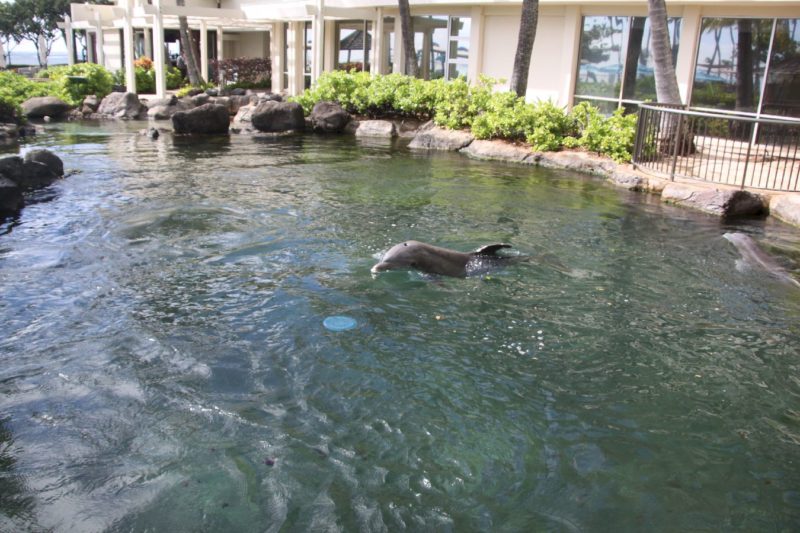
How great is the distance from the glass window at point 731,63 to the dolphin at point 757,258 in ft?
28.0

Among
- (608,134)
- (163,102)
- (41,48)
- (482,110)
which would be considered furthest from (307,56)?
(41,48)

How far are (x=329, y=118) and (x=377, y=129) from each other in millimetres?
1620

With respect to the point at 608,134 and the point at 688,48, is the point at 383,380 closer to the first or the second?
the point at 608,134

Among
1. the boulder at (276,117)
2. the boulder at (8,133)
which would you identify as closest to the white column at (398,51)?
the boulder at (276,117)

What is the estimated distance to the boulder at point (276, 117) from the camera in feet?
72.3

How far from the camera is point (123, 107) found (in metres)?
25.9

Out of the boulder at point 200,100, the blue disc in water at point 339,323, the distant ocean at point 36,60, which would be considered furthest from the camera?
the distant ocean at point 36,60

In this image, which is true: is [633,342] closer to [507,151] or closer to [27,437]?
[27,437]

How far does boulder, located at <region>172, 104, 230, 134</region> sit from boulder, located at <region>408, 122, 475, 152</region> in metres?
6.47

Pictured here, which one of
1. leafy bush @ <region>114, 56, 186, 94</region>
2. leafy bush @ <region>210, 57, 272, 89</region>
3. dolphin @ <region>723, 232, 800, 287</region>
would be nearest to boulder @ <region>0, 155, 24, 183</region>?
dolphin @ <region>723, 232, 800, 287</region>

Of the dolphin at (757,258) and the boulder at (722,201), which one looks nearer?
the dolphin at (757,258)

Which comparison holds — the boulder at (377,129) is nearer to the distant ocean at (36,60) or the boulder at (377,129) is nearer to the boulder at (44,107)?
the boulder at (44,107)

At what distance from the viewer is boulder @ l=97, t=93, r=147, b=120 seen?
25797 mm

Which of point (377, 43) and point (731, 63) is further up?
point (377, 43)
